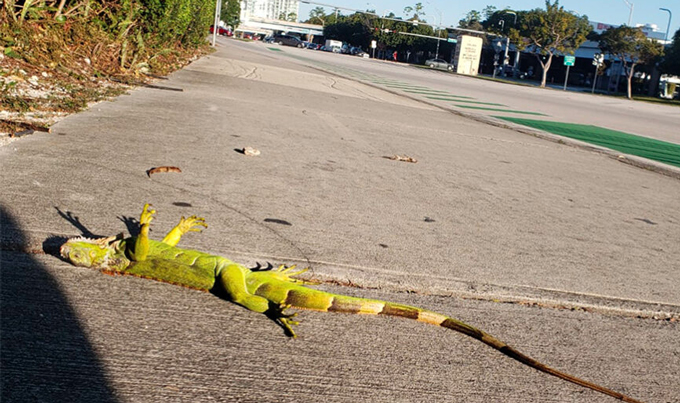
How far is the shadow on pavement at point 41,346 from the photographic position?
223 cm

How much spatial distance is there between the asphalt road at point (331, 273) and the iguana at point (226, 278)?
0.06 metres

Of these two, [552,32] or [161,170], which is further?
[552,32]

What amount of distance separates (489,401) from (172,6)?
15.3m

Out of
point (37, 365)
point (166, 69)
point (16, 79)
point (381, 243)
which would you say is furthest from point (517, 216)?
point (166, 69)

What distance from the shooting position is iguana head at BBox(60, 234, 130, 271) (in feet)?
10.4

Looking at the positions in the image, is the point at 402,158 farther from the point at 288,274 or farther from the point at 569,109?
the point at 569,109

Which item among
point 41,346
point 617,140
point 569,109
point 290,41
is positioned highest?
point 290,41

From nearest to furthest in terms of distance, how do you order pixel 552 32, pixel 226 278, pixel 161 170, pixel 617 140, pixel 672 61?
pixel 226 278 → pixel 161 170 → pixel 617 140 → pixel 672 61 → pixel 552 32

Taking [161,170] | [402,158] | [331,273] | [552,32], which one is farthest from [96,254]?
[552,32]

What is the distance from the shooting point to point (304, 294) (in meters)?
3.07

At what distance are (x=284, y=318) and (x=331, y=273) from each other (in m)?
0.67

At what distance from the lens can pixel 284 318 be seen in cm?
294

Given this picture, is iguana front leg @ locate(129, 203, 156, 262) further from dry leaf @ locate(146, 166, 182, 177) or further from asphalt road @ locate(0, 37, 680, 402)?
dry leaf @ locate(146, 166, 182, 177)

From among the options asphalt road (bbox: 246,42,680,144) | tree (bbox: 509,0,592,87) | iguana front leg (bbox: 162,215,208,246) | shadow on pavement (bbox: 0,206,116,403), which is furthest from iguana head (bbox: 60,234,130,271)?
tree (bbox: 509,0,592,87)
